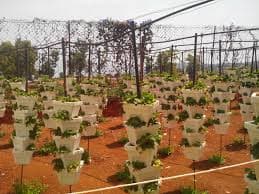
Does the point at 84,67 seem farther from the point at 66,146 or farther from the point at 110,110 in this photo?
the point at 66,146

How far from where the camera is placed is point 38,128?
11.4 meters

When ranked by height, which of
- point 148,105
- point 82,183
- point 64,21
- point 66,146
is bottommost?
point 82,183

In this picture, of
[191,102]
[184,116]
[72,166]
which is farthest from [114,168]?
[72,166]

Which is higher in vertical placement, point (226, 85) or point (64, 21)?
point (64, 21)

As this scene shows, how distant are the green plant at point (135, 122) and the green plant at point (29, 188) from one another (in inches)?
147

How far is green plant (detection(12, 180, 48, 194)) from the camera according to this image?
1034 centimetres

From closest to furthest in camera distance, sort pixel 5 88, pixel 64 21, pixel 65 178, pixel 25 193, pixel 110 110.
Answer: pixel 65 178 → pixel 25 193 → pixel 5 88 → pixel 110 110 → pixel 64 21

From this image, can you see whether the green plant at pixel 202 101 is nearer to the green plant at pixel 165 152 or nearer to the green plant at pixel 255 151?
the green plant at pixel 165 152

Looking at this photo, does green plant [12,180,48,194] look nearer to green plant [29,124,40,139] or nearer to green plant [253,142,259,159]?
green plant [29,124,40,139]

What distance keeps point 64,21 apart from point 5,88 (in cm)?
827

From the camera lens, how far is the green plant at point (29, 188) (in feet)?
33.9

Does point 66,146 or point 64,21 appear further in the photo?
point 64,21

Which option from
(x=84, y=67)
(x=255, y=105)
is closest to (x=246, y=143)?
(x=255, y=105)

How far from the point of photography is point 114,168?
1277 centimetres
